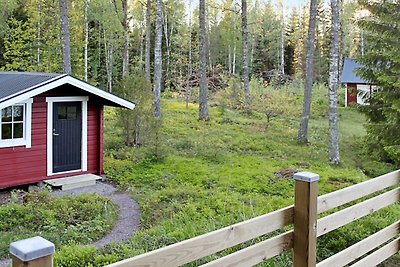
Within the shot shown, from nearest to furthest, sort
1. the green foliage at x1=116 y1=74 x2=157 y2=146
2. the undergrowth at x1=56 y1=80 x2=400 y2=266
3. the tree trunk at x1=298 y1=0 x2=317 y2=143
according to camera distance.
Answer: the undergrowth at x1=56 y1=80 x2=400 y2=266 → the green foliage at x1=116 y1=74 x2=157 y2=146 → the tree trunk at x1=298 y1=0 x2=317 y2=143

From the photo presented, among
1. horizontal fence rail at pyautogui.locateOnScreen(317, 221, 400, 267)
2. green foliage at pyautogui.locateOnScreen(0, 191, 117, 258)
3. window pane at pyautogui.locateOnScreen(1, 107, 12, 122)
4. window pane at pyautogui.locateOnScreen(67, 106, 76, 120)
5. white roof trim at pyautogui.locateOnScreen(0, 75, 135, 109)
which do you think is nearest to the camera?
horizontal fence rail at pyautogui.locateOnScreen(317, 221, 400, 267)

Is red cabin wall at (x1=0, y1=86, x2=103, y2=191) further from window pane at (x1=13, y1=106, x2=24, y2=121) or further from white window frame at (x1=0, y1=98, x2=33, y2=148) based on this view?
window pane at (x1=13, y1=106, x2=24, y2=121)

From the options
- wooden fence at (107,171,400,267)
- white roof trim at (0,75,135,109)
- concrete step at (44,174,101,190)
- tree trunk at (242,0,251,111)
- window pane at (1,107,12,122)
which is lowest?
concrete step at (44,174,101,190)

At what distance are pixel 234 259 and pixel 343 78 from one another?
31614 millimetres

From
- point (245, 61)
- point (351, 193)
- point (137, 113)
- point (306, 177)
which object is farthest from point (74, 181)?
point (245, 61)

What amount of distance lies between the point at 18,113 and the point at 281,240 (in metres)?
8.19

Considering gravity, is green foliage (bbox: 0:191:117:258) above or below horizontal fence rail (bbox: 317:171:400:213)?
below

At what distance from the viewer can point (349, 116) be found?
2419cm

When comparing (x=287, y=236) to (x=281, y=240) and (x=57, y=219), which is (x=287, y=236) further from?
(x=57, y=219)

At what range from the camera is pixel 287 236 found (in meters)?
2.47

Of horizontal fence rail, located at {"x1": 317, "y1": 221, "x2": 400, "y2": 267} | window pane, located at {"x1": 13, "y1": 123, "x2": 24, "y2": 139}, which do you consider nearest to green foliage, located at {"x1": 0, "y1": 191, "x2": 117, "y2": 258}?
window pane, located at {"x1": 13, "y1": 123, "x2": 24, "y2": 139}

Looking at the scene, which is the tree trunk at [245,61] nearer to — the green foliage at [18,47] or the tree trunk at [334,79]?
the tree trunk at [334,79]

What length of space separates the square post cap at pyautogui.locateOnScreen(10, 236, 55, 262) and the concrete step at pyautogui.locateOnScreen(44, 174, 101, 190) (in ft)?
27.8

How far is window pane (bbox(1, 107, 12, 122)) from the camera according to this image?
29.5ft
